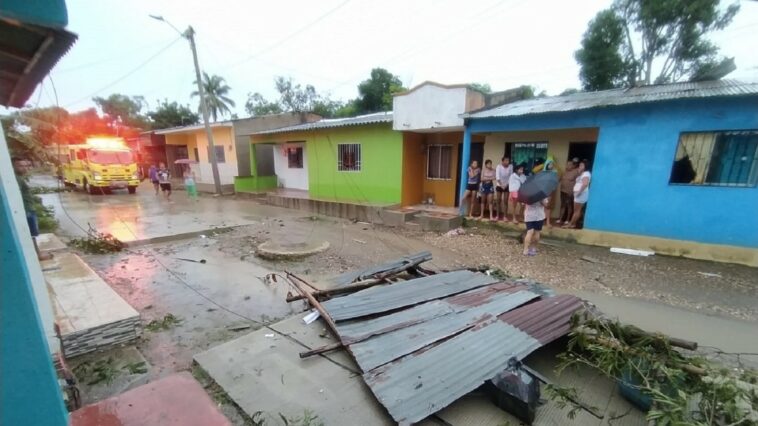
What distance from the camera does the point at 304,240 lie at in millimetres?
8250

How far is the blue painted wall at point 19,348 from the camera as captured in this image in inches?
46.9

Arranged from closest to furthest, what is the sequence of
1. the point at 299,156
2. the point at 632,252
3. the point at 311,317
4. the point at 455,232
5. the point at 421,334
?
the point at 421,334
the point at 311,317
the point at 632,252
the point at 455,232
the point at 299,156

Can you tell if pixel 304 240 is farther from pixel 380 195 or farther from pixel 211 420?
pixel 211 420

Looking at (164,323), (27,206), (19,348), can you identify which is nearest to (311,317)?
(164,323)

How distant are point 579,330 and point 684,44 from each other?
22.5 m

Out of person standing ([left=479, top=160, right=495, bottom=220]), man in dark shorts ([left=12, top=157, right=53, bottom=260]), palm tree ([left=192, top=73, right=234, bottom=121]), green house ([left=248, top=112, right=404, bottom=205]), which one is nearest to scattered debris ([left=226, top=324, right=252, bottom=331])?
man in dark shorts ([left=12, top=157, right=53, bottom=260])

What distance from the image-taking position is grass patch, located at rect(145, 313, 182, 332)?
391 cm

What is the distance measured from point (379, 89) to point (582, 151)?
51.9ft

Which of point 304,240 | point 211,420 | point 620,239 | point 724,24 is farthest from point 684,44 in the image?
point 211,420

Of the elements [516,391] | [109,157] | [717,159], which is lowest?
[516,391]

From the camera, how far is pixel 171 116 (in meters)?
29.2

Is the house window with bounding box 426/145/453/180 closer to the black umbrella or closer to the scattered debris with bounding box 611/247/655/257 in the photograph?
the black umbrella

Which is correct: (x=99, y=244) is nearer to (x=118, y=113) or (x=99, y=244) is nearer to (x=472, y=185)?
(x=472, y=185)

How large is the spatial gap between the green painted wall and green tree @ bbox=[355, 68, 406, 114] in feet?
32.6
